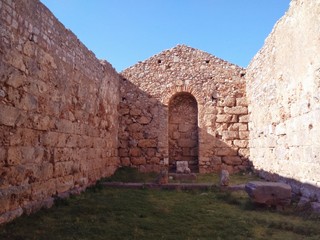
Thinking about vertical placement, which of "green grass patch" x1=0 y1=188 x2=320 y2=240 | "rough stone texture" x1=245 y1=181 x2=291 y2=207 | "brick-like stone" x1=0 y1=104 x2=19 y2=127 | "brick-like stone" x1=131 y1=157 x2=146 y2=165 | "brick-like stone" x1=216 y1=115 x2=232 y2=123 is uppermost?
"brick-like stone" x1=216 y1=115 x2=232 y2=123

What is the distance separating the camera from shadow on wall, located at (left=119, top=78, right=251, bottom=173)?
1235 cm

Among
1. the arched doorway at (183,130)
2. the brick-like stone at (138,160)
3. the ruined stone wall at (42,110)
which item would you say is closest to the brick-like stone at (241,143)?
the arched doorway at (183,130)

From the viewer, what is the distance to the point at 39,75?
5988 mm

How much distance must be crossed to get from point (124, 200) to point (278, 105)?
16.0 ft

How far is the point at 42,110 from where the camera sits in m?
6.05

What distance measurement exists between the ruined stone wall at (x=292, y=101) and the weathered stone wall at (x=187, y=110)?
1.58 meters

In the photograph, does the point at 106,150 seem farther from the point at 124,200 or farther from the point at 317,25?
the point at 317,25

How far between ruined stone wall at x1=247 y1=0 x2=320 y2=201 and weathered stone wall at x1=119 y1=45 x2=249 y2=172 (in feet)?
5.18

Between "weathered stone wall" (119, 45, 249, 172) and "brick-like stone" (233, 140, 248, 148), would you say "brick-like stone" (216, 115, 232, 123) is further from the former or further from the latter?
"brick-like stone" (233, 140, 248, 148)

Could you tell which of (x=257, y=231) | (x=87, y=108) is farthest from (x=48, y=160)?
(x=257, y=231)

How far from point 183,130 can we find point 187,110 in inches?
34.2

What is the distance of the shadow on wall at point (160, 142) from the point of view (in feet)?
40.5

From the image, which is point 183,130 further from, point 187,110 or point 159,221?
point 159,221

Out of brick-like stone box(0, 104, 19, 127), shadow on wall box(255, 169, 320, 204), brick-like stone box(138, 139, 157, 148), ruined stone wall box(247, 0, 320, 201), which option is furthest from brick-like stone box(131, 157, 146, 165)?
brick-like stone box(0, 104, 19, 127)
